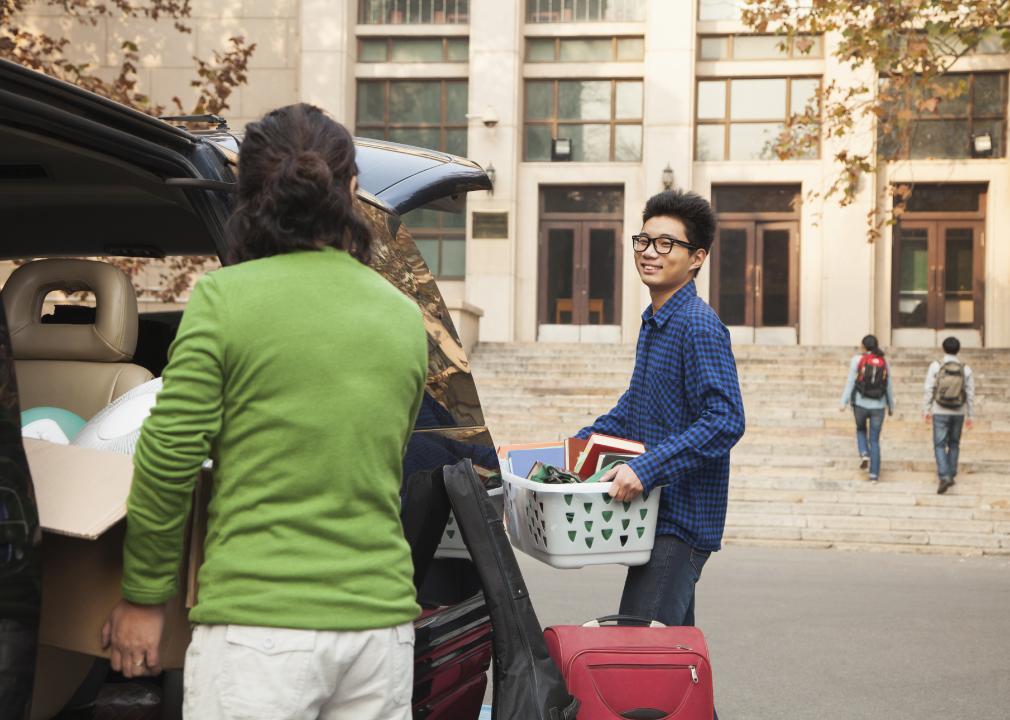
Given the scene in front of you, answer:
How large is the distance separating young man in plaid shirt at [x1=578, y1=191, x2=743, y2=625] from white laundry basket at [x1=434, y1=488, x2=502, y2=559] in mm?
607

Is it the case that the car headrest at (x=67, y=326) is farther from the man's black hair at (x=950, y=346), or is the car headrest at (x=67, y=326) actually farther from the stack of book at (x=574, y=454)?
the man's black hair at (x=950, y=346)

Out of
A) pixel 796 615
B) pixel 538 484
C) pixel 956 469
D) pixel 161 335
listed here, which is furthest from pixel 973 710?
pixel 956 469

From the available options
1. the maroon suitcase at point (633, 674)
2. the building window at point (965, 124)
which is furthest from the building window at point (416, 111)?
the maroon suitcase at point (633, 674)

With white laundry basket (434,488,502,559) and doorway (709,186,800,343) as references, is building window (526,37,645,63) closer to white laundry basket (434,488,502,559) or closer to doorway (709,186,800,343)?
doorway (709,186,800,343)

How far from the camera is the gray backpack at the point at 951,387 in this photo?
46.4ft

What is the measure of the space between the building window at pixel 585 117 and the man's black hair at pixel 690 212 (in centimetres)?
2482

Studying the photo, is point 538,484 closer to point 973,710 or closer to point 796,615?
point 973,710

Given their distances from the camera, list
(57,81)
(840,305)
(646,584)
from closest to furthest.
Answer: (57,81) → (646,584) → (840,305)

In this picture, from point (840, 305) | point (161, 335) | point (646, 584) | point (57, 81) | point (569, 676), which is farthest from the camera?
point (840, 305)

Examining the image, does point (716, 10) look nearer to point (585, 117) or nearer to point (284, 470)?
point (585, 117)

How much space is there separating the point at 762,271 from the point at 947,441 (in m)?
14.2

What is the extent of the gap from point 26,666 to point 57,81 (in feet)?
3.64

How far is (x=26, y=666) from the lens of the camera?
80.7 inches

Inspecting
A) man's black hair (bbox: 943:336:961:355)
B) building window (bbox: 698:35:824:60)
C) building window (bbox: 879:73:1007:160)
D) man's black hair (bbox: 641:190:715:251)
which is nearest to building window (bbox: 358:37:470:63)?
building window (bbox: 698:35:824:60)
